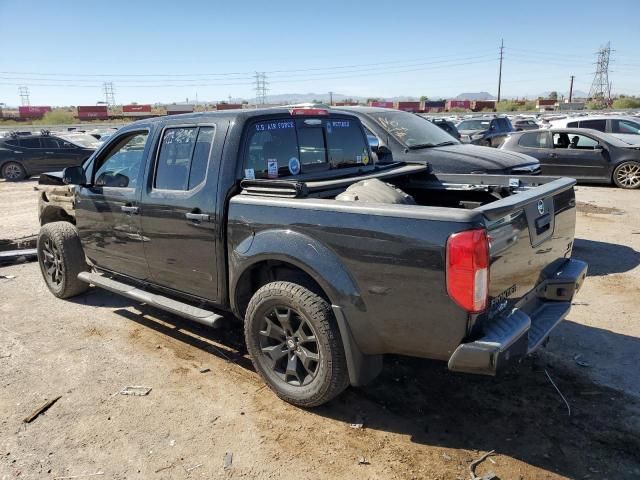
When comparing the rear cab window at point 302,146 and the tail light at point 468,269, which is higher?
the rear cab window at point 302,146

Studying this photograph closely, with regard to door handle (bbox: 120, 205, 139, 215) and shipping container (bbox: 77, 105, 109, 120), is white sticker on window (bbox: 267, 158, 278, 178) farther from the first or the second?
shipping container (bbox: 77, 105, 109, 120)

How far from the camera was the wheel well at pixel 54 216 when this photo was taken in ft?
19.7

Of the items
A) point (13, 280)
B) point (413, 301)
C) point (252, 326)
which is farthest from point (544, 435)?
point (13, 280)

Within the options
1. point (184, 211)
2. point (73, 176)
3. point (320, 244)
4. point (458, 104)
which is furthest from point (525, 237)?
point (458, 104)

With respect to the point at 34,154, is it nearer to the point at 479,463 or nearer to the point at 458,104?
the point at 479,463

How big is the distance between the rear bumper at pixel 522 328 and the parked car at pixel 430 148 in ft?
10.0

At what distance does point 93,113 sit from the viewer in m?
68.5

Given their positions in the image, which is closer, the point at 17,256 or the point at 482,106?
the point at 17,256

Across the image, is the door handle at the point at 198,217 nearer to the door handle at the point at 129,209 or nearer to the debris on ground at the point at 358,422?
the door handle at the point at 129,209

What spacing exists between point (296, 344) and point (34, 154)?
1710 centimetres

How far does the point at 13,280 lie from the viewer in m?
6.57

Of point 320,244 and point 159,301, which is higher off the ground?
point 320,244

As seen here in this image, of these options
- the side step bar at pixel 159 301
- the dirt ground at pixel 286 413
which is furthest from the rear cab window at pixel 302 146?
the dirt ground at pixel 286 413

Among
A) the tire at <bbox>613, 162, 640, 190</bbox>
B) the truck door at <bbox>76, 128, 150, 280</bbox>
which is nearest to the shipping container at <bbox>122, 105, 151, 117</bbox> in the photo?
the tire at <bbox>613, 162, 640, 190</bbox>
